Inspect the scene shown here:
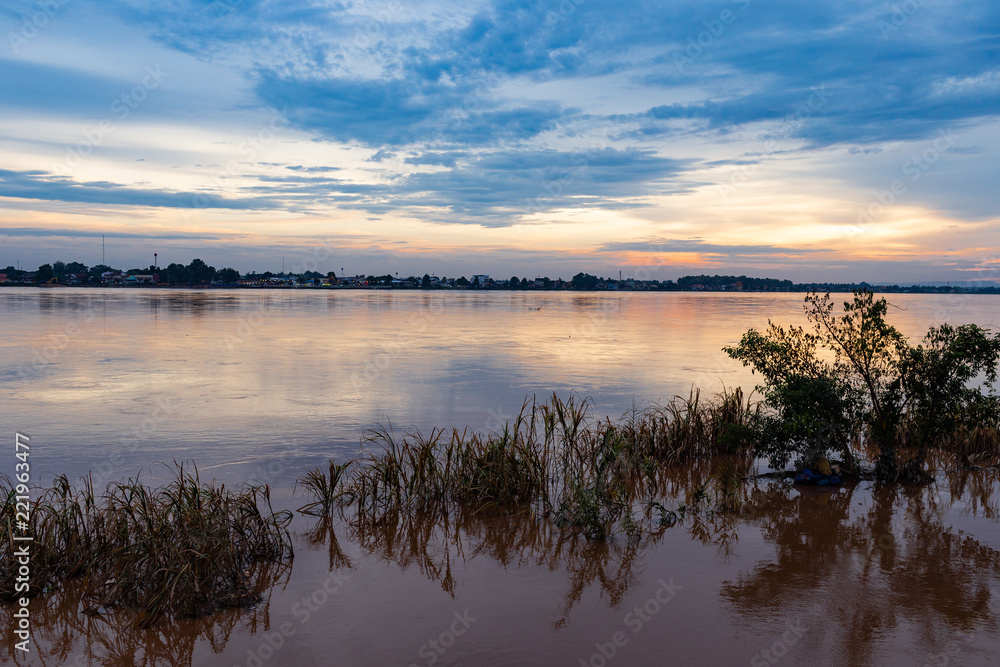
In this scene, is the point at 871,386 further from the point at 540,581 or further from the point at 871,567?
the point at 540,581

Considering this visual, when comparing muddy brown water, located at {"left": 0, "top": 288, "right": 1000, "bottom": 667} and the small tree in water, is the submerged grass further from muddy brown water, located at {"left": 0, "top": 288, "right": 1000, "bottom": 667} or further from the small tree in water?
the small tree in water

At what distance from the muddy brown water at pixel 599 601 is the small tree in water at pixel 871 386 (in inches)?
76.9

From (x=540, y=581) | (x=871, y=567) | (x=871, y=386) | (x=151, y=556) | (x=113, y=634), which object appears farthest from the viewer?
(x=871, y=386)

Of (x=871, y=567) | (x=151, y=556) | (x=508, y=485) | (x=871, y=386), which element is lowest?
(x=871, y=567)

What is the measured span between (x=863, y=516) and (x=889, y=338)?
3.68 m

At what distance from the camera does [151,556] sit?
7250 millimetres

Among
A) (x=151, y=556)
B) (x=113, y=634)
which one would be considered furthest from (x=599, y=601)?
(x=113, y=634)

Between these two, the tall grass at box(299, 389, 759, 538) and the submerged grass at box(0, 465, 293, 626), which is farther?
the tall grass at box(299, 389, 759, 538)

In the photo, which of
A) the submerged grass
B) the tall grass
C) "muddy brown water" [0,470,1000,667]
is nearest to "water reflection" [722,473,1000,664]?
"muddy brown water" [0,470,1000,667]

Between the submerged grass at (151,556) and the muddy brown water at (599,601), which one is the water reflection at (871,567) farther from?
the submerged grass at (151,556)

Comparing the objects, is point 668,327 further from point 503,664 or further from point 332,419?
point 503,664

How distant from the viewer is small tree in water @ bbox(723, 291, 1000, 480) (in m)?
11.7

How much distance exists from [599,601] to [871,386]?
7444 mm

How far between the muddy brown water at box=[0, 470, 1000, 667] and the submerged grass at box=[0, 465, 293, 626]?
0.23 meters
